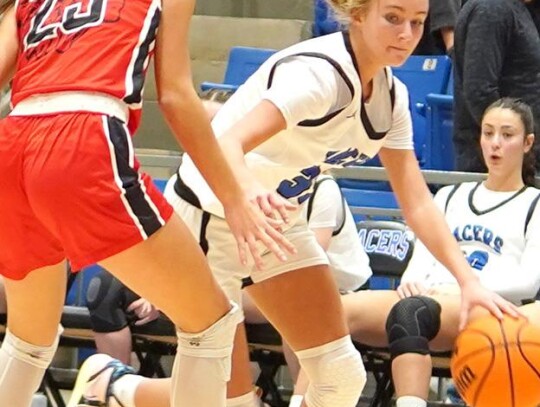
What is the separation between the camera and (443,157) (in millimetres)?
6105

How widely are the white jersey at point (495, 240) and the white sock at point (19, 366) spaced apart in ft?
6.60

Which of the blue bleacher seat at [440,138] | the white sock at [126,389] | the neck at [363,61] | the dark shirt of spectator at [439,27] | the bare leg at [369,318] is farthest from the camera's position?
the dark shirt of spectator at [439,27]


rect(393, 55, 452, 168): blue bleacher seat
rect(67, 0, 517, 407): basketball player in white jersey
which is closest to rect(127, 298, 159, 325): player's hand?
rect(67, 0, 517, 407): basketball player in white jersey

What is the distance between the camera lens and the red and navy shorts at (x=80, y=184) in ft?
8.40

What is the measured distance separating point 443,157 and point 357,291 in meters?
1.43

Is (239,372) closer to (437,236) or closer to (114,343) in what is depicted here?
(437,236)

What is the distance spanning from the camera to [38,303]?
9.61ft

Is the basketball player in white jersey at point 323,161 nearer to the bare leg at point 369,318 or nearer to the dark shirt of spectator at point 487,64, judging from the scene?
the bare leg at point 369,318

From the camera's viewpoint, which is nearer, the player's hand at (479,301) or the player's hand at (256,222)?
the player's hand at (256,222)

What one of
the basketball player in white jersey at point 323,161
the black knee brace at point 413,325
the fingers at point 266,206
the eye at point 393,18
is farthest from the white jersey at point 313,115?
the black knee brace at point 413,325

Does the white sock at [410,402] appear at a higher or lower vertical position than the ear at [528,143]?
lower

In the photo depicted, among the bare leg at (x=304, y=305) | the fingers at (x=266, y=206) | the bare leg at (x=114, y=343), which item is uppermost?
the fingers at (x=266, y=206)

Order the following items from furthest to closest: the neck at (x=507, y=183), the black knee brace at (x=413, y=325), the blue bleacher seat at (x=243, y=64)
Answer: the blue bleacher seat at (x=243, y=64) → the neck at (x=507, y=183) → the black knee brace at (x=413, y=325)

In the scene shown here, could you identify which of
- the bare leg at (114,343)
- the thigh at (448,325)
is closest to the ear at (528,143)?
the thigh at (448,325)
